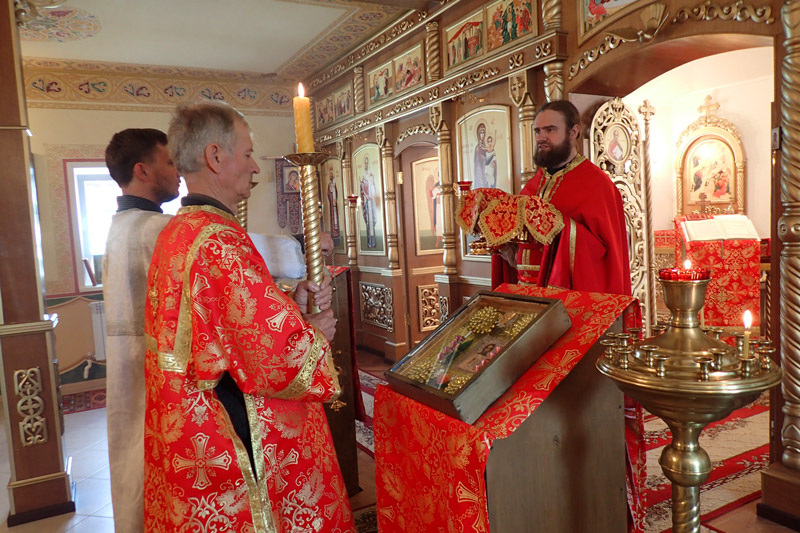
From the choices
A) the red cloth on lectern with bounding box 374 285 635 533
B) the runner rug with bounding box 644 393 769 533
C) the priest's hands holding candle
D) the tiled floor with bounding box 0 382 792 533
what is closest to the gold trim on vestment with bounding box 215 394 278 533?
the priest's hands holding candle

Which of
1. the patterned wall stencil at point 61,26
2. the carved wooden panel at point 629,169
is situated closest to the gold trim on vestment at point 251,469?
the carved wooden panel at point 629,169

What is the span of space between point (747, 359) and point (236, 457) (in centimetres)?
128

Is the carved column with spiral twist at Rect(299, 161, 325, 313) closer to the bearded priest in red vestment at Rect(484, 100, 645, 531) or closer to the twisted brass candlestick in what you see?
the twisted brass candlestick

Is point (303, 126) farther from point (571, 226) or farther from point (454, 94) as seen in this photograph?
point (454, 94)

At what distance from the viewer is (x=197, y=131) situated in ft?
5.11

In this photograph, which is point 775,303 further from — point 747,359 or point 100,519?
point 100,519

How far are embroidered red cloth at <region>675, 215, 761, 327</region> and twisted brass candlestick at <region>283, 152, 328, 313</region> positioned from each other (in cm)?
626

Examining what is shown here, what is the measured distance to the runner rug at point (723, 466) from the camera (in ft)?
9.53

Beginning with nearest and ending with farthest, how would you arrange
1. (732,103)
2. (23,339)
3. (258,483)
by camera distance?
(258,483), (23,339), (732,103)

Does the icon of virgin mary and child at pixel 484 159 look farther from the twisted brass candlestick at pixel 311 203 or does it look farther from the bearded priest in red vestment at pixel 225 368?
the twisted brass candlestick at pixel 311 203

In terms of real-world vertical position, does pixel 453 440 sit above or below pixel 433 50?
below

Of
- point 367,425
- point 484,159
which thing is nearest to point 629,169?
point 484,159

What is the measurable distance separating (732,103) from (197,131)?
9.46 metres

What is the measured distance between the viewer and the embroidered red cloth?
6680 millimetres
